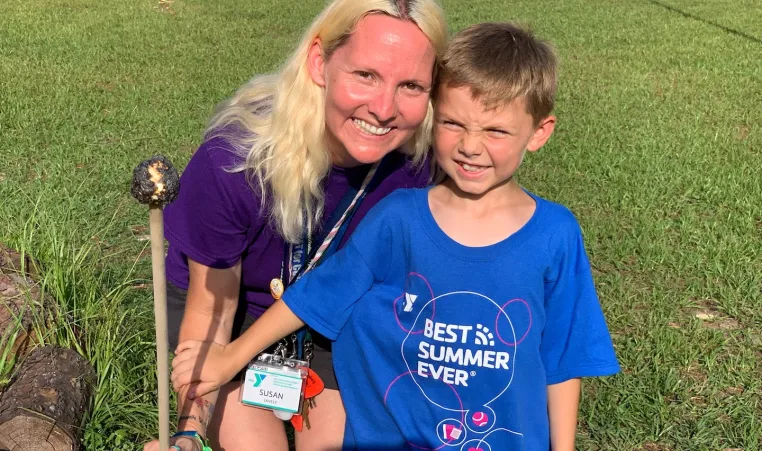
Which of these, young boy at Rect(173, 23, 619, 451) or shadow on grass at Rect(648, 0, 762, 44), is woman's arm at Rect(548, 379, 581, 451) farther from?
shadow on grass at Rect(648, 0, 762, 44)

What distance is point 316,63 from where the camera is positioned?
92.8 inches

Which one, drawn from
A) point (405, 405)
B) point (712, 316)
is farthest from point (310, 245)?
point (712, 316)

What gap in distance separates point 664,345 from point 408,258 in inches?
73.8

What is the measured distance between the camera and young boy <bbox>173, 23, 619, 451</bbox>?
199cm

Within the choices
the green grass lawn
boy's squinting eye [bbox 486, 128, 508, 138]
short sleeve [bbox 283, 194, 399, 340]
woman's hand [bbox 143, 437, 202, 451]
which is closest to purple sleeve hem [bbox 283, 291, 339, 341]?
short sleeve [bbox 283, 194, 399, 340]

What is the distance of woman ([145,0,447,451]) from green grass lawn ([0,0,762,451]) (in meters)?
0.55

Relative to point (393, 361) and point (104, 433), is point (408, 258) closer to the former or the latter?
point (393, 361)

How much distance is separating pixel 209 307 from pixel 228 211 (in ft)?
0.96

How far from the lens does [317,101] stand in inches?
94.0

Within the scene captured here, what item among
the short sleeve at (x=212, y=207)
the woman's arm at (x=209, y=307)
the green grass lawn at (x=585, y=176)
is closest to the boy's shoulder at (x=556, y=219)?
the short sleeve at (x=212, y=207)

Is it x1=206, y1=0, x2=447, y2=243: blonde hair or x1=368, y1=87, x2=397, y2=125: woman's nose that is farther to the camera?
x1=206, y1=0, x2=447, y2=243: blonde hair

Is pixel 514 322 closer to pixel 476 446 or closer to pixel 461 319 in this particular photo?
pixel 461 319

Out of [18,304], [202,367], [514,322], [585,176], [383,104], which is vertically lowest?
[585,176]

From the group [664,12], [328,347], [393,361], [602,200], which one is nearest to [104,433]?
[328,347]
